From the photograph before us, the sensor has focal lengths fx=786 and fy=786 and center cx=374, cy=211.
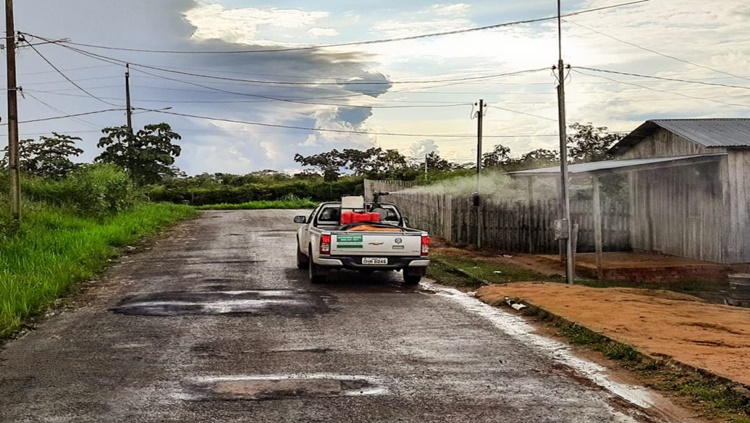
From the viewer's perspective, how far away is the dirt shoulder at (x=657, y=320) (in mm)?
8203

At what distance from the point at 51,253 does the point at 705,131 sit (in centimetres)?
1658

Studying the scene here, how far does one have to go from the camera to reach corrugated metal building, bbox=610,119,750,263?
19.0 metres

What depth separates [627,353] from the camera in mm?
8430

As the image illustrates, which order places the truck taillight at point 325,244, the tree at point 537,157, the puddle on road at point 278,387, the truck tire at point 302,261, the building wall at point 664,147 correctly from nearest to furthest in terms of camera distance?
1. the puddle on road at point 278,387
2. the truck taillight at point 325,244
3. the truck tire at point 302,261
4. the building wall at point 664,147
5. the tree at point 537,157

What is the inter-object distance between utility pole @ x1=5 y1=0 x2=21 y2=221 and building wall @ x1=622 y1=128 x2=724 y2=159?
17.7 meters

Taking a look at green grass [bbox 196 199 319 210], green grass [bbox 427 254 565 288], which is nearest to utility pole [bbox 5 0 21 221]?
green grass [bbox 427 254 565 288]

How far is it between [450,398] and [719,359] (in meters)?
3.20

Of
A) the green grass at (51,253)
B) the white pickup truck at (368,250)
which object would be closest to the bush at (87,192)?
the green grass at (51,253)

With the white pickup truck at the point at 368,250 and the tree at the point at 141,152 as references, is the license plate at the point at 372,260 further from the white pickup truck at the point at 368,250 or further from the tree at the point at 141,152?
the tree at the point at 141,152

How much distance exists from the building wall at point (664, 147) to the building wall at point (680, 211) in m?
0.41

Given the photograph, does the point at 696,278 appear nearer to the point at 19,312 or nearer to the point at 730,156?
the point at 730,156

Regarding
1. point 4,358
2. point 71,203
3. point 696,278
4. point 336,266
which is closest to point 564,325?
point 336,266

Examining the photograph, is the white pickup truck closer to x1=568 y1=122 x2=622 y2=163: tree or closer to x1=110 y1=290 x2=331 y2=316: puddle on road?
x1=110 y1=290 x2=331 y2=316: puddle on road

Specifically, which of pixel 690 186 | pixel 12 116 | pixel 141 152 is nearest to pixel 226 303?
pixel 12 116
